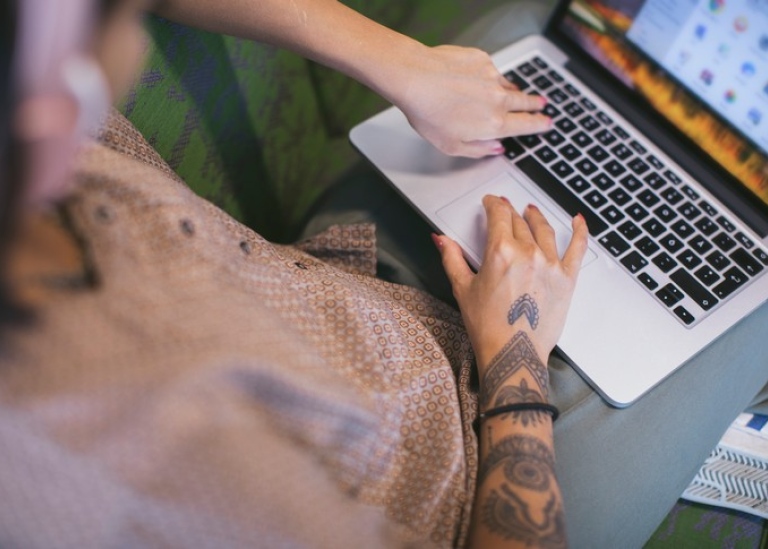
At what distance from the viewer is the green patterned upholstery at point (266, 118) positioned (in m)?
0.77

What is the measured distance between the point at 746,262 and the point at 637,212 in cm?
13

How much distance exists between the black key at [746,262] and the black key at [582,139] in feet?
0.68

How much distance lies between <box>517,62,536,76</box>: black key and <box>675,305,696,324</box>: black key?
14.0 inches

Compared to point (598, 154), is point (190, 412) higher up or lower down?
lower down

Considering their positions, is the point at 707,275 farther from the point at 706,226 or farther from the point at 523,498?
the point at 523,498

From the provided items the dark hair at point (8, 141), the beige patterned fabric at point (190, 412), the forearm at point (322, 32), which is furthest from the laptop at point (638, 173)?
the dark hair at point (8, 141)

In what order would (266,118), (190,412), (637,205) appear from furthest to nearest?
1. (266,118)
2. (637,205)
3. (190,412)

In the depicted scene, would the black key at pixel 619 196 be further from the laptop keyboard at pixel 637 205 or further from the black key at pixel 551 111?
the black key at pixel 551 111

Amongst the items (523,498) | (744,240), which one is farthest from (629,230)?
(523,498)

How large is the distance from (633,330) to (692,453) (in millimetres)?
148

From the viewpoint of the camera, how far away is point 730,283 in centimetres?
73

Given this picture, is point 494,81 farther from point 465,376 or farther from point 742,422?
point 742,422

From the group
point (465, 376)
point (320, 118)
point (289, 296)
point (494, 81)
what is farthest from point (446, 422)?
point (320, 118)

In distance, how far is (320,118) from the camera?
Result: 1206mm
